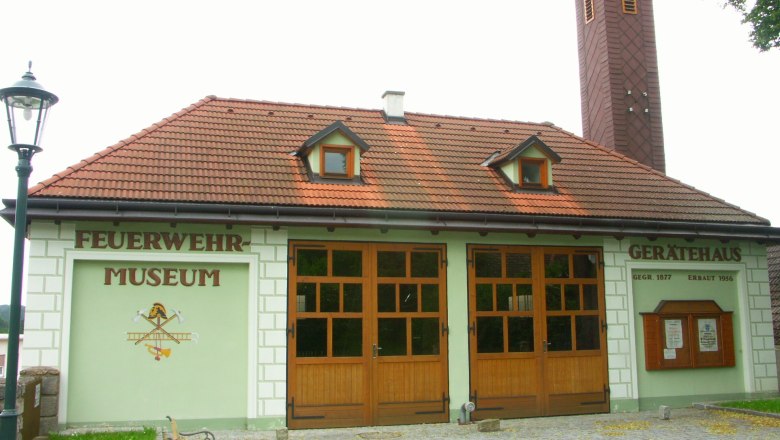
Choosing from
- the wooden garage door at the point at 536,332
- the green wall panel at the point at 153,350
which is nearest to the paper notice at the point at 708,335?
the wooden garage door at the point at 536,332

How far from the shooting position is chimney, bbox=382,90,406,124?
1717 cm

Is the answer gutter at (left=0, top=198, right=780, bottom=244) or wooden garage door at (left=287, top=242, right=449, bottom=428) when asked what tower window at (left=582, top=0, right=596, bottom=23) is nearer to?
gutter at (left=0, top=198, right=780, bottom=244)

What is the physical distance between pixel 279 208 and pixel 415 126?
18.3 feet

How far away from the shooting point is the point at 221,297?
12.5 m

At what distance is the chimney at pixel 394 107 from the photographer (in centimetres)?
1717

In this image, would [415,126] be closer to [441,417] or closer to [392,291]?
[392,291]

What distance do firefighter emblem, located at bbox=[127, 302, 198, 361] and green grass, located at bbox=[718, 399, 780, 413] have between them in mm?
9672

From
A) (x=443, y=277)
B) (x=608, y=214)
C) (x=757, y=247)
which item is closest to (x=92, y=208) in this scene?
(x=443, y=277)

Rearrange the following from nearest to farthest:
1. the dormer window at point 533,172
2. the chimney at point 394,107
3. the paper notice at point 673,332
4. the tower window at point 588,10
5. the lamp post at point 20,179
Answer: the lamp post at point 20,179
the paper notice at point 673,332
the dormer window at point 533,172
the chimney at point 394,107
the tower window at point 588,10

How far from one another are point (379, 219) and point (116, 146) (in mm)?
4805

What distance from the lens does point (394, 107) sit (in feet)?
56.4

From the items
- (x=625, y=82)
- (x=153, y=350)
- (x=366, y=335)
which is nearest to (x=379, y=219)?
(x=366, y=335)

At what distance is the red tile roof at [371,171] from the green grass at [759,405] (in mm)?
3504

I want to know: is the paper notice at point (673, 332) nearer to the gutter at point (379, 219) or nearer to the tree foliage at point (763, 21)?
the gutter at point (379, 219)
